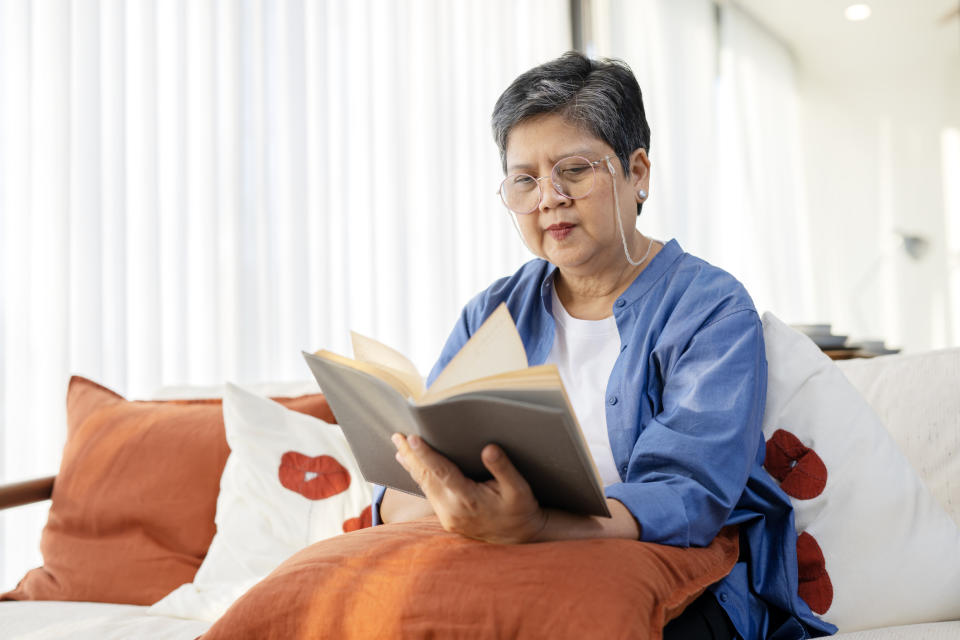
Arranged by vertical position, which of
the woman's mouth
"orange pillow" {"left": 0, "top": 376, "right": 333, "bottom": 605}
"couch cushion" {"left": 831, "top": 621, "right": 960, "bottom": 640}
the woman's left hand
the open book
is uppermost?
the woman's mouth

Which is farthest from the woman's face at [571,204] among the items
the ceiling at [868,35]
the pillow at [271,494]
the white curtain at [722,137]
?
the ceiling at [868,35]

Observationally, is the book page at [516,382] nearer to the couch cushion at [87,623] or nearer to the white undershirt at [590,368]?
the white undershirt at [590,368]

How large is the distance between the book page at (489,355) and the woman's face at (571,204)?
440 mm

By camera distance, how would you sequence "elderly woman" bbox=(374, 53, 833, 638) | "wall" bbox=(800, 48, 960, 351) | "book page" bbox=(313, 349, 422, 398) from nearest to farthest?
"book page" bbox=(313, 349, 422, 398), "elderly woman" bbox=(374, 53, 833, 638), "wall" bbox=(800, 48, 960, 351)

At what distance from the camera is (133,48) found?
2164 millimetres

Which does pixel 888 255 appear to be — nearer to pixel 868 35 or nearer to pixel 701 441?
pixel 868 35

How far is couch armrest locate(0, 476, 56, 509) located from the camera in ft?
5.48

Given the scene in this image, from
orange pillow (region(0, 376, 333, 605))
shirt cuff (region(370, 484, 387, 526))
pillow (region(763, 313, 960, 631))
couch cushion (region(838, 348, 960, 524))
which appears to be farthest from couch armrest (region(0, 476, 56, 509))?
couch cushion (region(838, 348, 960, 524))

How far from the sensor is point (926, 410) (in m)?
1.44

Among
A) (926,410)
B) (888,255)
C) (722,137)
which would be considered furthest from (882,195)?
(926,410)

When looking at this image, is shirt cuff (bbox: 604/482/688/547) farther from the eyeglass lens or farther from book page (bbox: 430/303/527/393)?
the eyeglass lens

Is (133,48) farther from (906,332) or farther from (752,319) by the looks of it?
(906,332)

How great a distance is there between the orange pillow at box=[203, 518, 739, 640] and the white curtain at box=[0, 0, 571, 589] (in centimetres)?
135

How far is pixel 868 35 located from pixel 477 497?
5.62 metres
